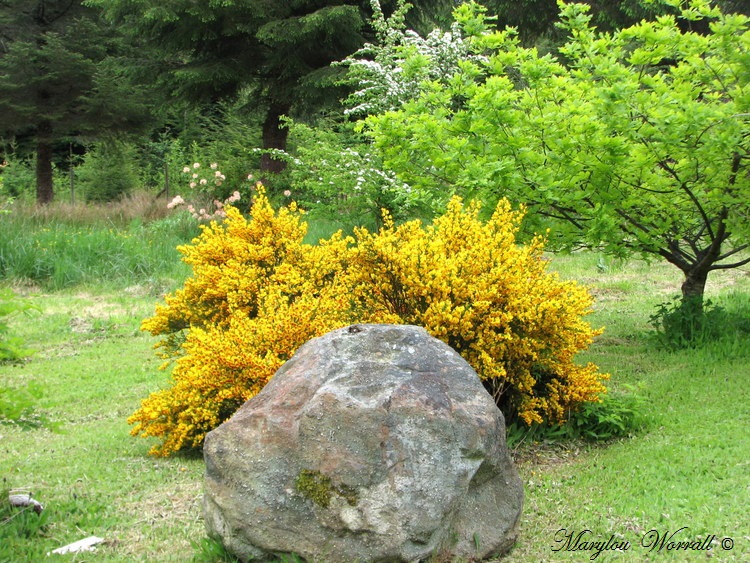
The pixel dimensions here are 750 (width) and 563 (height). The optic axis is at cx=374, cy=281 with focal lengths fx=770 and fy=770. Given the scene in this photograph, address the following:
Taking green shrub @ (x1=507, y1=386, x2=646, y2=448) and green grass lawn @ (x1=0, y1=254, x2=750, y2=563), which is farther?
green shrub @ (x1=507, y1=386, x2=646, y2=448)

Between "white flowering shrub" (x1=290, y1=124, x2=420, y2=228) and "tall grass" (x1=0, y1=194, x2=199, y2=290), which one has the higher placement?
"white flowering shrub" (x1=290, y1=124, x2=420, y2=228)

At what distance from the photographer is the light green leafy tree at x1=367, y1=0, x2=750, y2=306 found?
18.0 ft

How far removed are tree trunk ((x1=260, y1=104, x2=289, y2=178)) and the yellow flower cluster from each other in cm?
1002

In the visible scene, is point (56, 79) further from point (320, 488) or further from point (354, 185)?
point (320, 488)

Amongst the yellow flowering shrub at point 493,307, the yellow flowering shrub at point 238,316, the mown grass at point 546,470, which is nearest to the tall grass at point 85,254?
the mown grass at point 546,470

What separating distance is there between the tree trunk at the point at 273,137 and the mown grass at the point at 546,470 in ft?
26.2

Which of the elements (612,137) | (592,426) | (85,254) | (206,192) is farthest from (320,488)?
(206,192)

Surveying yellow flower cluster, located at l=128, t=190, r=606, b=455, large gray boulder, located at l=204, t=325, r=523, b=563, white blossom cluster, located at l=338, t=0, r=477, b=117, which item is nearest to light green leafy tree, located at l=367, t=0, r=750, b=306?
yellow flower cluster, located at l=128, t=190, r=606, b=455

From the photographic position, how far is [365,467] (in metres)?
3.28

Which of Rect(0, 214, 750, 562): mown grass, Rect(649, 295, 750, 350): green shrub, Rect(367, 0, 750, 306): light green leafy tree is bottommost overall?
Rect(0, 214, 750, 562): mown grass

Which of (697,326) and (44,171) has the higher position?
(44,171)

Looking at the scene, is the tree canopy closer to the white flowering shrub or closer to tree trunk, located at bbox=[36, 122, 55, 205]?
tree trunk, located at bbox=[36, 122, 55, 205]

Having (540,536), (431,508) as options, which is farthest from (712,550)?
(431,508)

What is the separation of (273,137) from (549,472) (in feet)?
39.2
